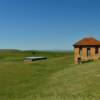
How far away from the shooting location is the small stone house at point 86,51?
56688 mm

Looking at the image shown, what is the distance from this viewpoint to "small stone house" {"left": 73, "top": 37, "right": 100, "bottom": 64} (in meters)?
56.7

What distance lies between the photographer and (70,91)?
73.2ft

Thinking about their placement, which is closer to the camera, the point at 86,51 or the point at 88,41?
the point at 86,51

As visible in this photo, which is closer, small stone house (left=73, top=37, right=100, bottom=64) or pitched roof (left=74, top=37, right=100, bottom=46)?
small stone house (left=73, top=37, right=100, bottom=64)

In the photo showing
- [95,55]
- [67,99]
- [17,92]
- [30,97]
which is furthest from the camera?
[95,55]

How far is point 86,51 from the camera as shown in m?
57.2

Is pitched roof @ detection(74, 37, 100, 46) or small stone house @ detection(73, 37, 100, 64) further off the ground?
pitched roof @ detection(74, 37, 100, 46)

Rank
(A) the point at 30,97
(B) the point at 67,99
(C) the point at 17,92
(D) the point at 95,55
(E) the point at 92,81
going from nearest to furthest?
1. (B) the point at 67,99
2. (A) the point at 30,97
3. (C) the point at 17,92
4. (E) the point at 92,81
5. (D) the point at 95,55

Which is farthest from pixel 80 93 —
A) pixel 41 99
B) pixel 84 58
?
pixel 84 58

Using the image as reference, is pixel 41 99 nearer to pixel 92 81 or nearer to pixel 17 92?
pixel 17 92

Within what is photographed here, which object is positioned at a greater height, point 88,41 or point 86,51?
point 88,41

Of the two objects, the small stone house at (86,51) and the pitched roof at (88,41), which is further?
the pitched roof at (88,41)

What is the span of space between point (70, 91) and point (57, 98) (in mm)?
3039

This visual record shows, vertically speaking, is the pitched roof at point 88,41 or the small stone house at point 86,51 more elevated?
the pitched roof at point 88,41
